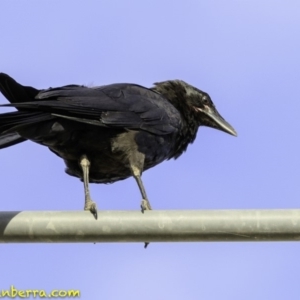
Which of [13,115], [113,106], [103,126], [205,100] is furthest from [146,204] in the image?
[205,100]

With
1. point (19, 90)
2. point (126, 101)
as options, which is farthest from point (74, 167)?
point (19, 90)

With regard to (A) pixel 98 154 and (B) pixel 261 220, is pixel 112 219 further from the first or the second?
(A) pixel 98 154

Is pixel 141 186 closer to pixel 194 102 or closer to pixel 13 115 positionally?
pixel 13 115

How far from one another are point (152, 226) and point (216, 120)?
388cm

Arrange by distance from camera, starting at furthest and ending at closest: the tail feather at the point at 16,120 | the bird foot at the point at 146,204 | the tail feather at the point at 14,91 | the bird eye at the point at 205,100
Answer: the bird eye at the point at 205,100, the bird foot at the point at 146,204, the tail feather at the point at 14,91, the tail feather at the point at 16,120

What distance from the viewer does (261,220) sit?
394 cm

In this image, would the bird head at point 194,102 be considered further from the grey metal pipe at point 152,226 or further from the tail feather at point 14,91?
the grey metal pipe at point 152,226

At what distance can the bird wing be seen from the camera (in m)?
6.02

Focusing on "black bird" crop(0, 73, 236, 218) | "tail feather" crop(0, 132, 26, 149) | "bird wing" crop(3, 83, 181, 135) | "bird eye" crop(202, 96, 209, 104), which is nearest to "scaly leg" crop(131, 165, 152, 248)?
"black bird" crop(0, 73, 236, 218)

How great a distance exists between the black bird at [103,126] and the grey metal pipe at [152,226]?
5.36ft

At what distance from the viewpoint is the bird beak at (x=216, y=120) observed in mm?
7654

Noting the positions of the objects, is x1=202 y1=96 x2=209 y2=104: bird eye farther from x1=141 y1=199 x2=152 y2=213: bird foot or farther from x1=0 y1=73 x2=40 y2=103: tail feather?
x1=0 y1=73 x2=40 y2=103: tail feather

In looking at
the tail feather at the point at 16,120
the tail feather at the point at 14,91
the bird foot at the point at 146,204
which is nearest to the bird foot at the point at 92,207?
the bird foot at the point at 146,204

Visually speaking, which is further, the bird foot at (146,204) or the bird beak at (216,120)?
the bird beak at (216,120)
